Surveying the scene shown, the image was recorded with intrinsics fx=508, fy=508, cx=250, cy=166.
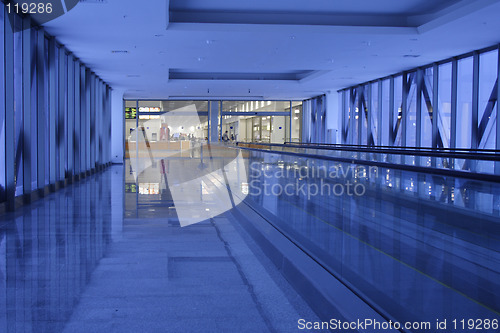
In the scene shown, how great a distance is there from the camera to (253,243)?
710 centimetres

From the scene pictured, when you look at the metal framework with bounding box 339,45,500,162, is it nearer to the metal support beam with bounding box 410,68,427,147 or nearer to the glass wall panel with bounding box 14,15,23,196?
the metal support beam with bounding box 410,68,427,147

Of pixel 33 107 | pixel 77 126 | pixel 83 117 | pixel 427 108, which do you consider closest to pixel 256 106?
pixel 427 108

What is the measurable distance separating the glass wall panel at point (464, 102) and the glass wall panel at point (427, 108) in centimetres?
191

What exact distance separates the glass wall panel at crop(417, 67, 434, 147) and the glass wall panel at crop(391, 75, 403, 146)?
2.18 meters

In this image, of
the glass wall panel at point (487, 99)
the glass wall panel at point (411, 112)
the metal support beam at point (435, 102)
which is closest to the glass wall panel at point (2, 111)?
the glass wall panel at point (487, 99)

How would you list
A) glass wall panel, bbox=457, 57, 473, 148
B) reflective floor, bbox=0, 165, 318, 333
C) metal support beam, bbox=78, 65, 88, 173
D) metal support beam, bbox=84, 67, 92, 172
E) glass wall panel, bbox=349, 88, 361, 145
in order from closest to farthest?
reflective floor, bbox=0, 165, 318, 333 → glass wall panel, bbox=457, 57, 473, 148 → metal support beam, bbox=78, 65, 88, 173 → metal support beam, bbox=84, 67, 92, 172 → glass wall panel, bbox=349, 88, 361, 145

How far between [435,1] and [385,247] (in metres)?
10.5

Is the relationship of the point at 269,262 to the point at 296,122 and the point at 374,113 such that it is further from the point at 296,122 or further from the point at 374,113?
the point at 296,122

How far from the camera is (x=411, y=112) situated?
2111 cm

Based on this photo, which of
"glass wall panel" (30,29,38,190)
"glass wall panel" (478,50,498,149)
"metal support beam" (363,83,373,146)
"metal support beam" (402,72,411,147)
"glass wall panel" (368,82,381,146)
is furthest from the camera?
"metal support beam" (363,83,373,146)

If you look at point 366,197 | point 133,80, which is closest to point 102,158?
point 133,80

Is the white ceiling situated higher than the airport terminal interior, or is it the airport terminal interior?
the white ceiling

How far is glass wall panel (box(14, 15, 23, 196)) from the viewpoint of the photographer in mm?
10602

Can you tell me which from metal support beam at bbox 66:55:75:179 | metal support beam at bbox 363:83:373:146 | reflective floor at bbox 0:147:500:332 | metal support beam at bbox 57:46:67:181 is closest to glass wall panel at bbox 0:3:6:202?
reflective floor at bbox 0:147:500:332
